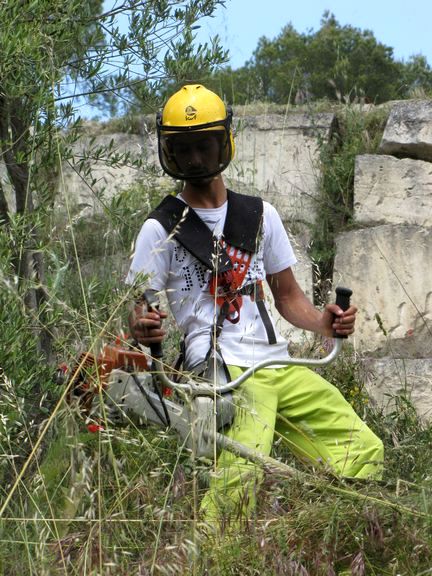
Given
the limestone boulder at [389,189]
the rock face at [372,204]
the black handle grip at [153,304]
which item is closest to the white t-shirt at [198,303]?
the black handle grip at [153,304]

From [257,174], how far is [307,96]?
2.61ft

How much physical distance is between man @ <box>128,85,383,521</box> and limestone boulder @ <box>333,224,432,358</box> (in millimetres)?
2096

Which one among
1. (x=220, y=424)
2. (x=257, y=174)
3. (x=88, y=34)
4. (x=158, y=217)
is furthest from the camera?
(x=257, y=174)

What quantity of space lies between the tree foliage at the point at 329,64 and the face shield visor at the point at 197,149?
5.98 metres

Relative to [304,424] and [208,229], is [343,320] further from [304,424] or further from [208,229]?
[208,229]

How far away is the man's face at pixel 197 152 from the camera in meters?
4.32

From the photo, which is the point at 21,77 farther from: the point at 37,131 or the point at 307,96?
the point at 307,96

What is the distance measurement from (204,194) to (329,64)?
420 inches

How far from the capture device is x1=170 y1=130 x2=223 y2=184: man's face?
14.2ft

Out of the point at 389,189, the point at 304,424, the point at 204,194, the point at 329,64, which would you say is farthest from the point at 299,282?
the point at 329,64

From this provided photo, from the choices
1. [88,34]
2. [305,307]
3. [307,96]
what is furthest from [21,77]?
[307,96]

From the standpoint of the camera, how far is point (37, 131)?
181 inches

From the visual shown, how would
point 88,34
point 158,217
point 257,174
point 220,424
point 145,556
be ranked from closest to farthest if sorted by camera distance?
1. point 145,556
2. point 220,424
3. point 158,217
4. point 88,34
5. point 257,174

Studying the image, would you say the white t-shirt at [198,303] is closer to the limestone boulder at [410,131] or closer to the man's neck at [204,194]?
the man's neck at [204,194]
